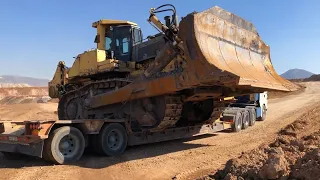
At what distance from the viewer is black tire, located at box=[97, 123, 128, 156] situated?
835 cm

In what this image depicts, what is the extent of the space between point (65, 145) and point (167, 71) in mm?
2851

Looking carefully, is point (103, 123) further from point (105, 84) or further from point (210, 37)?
point (210, 37)

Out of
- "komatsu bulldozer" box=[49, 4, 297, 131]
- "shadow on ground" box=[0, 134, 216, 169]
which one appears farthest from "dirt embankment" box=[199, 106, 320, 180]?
"shadow on ground" box=[0, 134, 216, 169]

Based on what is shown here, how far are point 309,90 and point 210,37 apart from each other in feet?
122

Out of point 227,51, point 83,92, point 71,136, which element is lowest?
point 71,136

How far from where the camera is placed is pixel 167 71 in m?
8.09

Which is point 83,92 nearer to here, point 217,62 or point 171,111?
point 171,111

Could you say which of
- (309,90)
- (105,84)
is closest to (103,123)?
(105,84)

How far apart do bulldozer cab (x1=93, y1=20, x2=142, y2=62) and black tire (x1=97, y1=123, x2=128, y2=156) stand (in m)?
2.76

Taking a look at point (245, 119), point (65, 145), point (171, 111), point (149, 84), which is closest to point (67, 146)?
point (65, 145)

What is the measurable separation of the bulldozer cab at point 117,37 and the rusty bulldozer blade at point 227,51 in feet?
Result: 11.3

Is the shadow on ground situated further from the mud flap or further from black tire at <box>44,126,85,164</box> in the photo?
the mud flap

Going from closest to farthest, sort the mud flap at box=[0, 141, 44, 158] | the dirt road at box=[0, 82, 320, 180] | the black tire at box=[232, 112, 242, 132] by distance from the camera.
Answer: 1. the dirt road at box=[0, 82, 320, 180]
2. the mud flap at box=[0, 141, 44, 158]
3. the black tire at box=[232, 112, 242, 132]

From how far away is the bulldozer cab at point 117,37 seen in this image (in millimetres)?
10852
